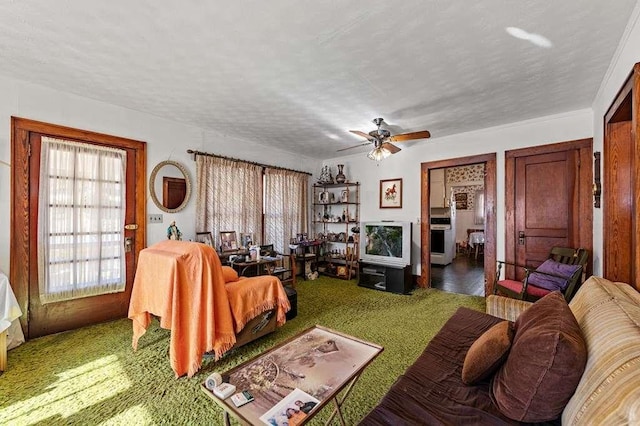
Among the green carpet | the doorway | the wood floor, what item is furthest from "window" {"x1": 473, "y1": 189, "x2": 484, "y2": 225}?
the green carpet

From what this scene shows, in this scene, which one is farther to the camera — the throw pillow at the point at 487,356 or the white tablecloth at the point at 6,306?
the white tablecloth at the point at 6,306

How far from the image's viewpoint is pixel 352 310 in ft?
11.1

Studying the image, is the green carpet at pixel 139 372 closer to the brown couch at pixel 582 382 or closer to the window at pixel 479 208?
the brown couch at pixel 582 382

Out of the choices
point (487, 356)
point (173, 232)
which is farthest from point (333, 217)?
point (487, 356)

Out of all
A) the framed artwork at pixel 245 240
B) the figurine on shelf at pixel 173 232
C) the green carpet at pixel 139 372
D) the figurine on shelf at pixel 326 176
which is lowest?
the green carpet at pixel 139 372

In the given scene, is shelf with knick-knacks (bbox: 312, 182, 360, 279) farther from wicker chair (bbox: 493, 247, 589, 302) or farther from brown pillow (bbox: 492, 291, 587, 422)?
brown pillow (bbox: 492, 291, 587, 422)

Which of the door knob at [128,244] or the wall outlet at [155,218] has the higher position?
the wall outlet at [155,218]

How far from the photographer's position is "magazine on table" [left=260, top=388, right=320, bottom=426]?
1061 millimetres

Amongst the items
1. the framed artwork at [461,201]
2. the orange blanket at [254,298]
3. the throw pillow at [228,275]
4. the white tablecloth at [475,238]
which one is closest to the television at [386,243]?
the orange blanket at [254,298]

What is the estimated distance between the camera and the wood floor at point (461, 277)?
4.41 meters

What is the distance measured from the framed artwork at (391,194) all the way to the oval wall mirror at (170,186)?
329 cm

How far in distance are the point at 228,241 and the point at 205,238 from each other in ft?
1.17

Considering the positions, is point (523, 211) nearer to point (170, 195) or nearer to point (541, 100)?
point (541, 100)

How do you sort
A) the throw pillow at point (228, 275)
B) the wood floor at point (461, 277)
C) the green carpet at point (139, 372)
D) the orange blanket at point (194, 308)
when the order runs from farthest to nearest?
the wood floor at point (461, 277) < the throw pillow at point (228, 275) < the orange blanket at point (194, 308) < the green carpet at point (139, 372)
